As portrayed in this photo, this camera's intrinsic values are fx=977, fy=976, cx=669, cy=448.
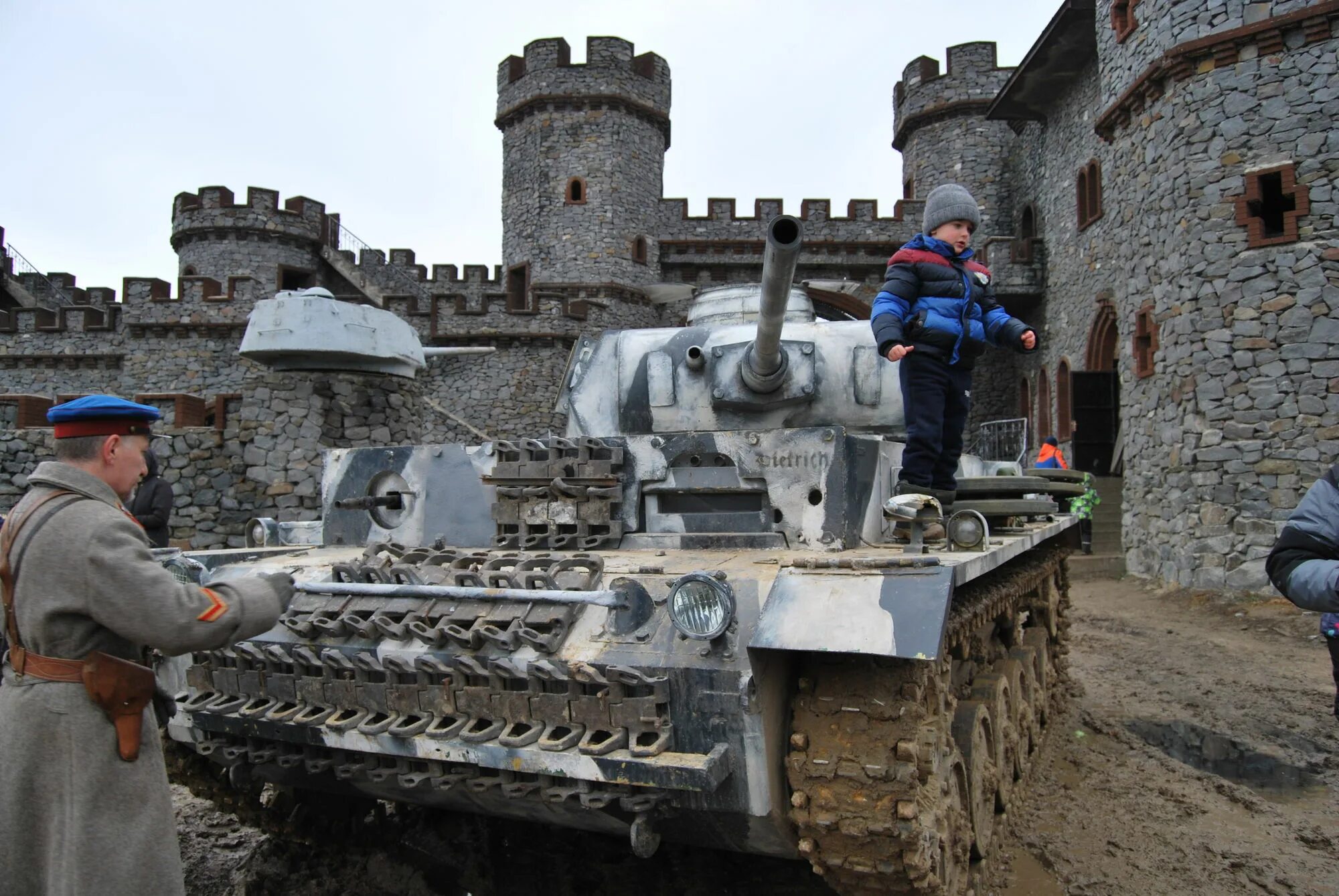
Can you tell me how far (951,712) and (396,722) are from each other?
2.10 metres

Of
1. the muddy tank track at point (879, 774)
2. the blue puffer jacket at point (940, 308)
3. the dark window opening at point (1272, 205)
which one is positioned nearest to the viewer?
the muddy tank track at point (879, 774)

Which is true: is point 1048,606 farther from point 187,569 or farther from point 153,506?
point 153,506

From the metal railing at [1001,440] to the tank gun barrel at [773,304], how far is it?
54.7ft

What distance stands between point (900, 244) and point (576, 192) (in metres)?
8.80

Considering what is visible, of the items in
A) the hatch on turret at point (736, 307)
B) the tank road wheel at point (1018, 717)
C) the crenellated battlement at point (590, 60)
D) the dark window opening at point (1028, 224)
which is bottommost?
the tank road wheel at point (1018, 717)

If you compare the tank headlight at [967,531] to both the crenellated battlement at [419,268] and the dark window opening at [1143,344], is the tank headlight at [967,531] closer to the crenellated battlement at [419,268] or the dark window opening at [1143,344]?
the dark window opening at [1143,344]

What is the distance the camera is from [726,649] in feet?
9.39

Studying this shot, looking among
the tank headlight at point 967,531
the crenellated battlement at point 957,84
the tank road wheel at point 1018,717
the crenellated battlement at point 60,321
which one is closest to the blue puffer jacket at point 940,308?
the tank headlight at point 967,531

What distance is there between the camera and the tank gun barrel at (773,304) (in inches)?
151

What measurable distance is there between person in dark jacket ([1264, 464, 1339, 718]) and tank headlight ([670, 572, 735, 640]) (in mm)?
1866

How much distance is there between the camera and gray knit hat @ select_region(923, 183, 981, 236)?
181 inches

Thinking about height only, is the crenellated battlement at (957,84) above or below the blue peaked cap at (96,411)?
above

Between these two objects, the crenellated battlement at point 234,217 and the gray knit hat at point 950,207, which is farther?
the crenellated battlement at point 234,217

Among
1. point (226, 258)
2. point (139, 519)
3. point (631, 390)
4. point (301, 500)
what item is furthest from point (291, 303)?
point (226, 258)
